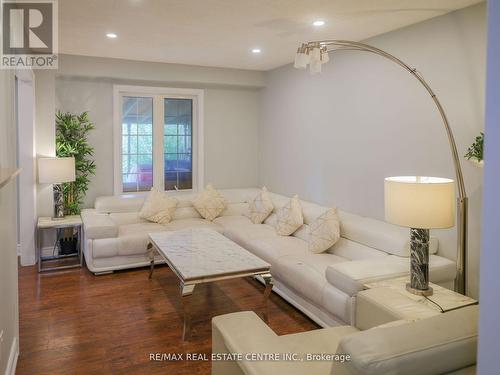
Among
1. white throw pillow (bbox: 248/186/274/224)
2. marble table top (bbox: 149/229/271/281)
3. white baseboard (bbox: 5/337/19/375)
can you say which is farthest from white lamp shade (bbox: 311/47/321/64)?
white baseboard (bbox: 5/337/19/375)

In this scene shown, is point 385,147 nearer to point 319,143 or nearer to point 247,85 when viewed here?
point 319,143

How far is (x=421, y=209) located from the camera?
101 inches

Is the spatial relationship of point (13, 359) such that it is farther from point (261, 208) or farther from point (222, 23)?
point (261, 208)

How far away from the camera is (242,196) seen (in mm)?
6238

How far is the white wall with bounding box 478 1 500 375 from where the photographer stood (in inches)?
34.4

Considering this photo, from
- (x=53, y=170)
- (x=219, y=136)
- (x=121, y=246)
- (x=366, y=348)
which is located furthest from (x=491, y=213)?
(x=219, y=136)

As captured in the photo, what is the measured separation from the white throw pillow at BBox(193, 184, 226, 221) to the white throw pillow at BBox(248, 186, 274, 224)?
1.68 feet

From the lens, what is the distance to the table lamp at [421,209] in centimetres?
255

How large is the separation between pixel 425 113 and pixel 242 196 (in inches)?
127

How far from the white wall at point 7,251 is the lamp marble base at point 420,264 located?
8.12ft

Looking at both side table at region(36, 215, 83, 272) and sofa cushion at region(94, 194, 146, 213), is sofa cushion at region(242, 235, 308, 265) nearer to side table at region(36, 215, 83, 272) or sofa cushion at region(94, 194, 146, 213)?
sofa cushion at region(94, 194, 146, 213)

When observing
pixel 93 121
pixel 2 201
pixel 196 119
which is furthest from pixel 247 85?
pixel 2 201

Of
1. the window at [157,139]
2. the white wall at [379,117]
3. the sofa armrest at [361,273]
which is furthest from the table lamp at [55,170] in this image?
the sofa armrest at [361,273]

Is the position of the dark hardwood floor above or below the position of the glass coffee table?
below
